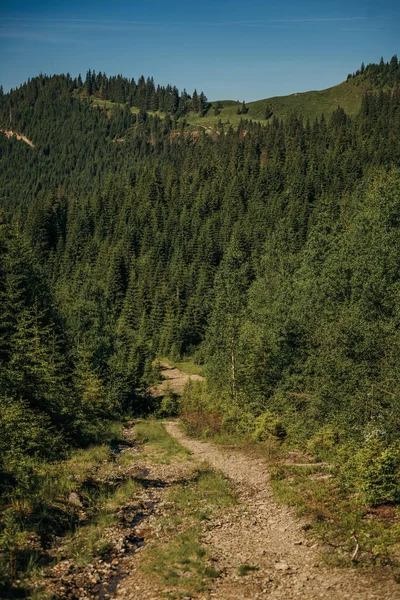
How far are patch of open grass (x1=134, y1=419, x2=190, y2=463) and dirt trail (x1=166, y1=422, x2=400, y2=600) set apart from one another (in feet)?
36.7

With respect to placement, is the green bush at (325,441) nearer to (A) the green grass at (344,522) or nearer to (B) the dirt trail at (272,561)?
(A) the green grass at (344,522)

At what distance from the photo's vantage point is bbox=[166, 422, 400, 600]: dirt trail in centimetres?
1484

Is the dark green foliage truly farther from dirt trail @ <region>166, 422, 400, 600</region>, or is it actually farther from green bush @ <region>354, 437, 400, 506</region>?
dirt trail @ <region>166, 422, 400, 600</region>

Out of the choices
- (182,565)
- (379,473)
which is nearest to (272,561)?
(182,565)

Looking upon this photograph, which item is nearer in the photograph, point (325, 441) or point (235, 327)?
point (325, 441)

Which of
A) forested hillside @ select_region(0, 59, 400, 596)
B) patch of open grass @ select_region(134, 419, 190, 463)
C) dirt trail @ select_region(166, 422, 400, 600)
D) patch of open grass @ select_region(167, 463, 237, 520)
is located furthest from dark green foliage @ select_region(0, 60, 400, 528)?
patch of open grass @ select_region(167, 463, 237, 520)

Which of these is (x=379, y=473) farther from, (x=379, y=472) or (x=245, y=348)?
(x=245, y=348)

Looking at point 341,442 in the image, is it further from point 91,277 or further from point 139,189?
point 139,189

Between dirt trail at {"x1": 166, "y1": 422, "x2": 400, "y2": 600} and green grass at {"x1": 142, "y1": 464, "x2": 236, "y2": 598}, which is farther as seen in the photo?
green grass at {"x1": 142, "y1": 464, "x2": 236, "y2": 598}

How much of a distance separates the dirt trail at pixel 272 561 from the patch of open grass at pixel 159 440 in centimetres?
1120

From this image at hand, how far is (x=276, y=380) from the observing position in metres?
40.7

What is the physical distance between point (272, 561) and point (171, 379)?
67837mm

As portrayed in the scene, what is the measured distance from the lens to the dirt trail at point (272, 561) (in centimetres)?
1484

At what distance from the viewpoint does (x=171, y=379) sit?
84812 millimetres
